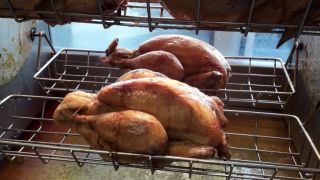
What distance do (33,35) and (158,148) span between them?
732mm

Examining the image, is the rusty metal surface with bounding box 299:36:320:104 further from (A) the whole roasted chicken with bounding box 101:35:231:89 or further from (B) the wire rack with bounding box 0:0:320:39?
(B) the wire rack with bounding box 0:0:320:39

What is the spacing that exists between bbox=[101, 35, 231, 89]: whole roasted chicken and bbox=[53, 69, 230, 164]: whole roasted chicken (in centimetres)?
13

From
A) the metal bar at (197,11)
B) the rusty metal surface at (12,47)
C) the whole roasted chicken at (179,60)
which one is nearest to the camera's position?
the metal bar at (197,11)

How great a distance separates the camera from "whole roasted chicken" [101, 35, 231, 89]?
82cm

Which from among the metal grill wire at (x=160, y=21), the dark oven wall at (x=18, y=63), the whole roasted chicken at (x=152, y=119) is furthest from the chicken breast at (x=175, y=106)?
the dark oven wall at (x=18, y=63)

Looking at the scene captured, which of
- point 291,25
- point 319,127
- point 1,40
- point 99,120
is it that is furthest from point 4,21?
point 319,127

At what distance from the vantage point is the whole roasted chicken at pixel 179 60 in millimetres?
823

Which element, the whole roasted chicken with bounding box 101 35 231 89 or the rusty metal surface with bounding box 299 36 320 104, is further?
the rusty metal surface with bounding box 299 36 320 104

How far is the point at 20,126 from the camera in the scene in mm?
1214

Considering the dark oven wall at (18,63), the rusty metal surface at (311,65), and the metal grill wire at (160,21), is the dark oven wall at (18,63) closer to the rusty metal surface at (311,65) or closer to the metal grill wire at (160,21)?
the metal grill wire at (160,21)

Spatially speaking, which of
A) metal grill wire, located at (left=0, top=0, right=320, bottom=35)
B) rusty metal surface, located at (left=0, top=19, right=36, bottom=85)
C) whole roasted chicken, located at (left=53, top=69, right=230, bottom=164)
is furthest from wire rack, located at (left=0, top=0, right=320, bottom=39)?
rusty metal surface, located at (left=0, top=19, right=36, bottom=85)

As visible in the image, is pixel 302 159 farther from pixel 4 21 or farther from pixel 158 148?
pixel 4 21

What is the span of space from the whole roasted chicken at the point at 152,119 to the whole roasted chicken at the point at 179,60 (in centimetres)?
13

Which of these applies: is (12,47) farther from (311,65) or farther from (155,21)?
(311,65)
